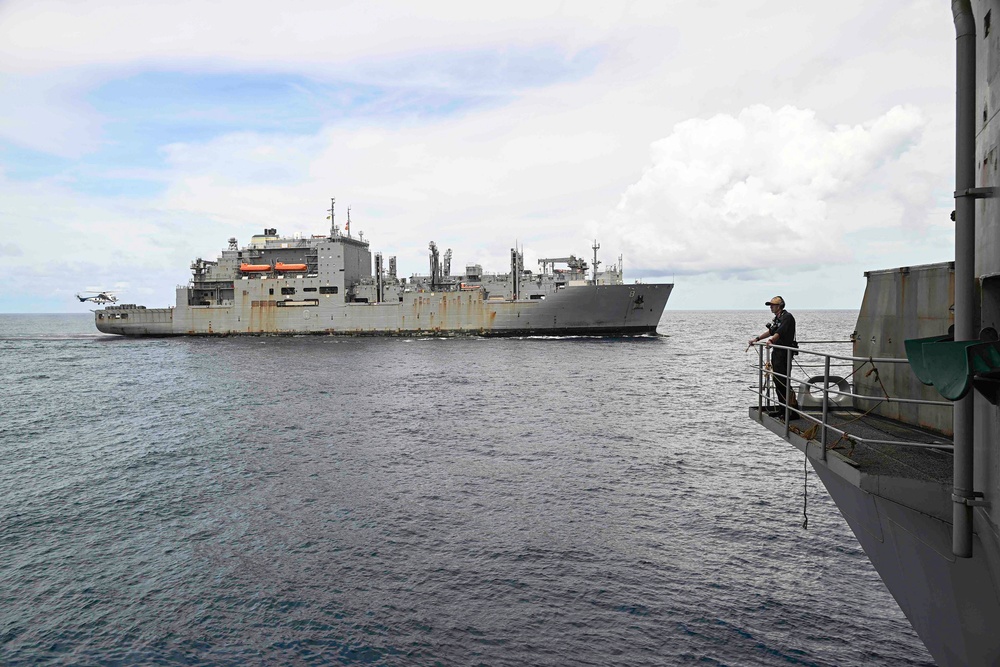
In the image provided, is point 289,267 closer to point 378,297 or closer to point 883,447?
point 378,297

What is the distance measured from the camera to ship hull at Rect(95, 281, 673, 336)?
60.6 m

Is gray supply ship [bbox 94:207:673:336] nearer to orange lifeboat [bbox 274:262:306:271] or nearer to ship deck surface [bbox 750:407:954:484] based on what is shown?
orange lifeboat [bbox 274:262:306:271]

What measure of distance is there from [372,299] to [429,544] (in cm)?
5701

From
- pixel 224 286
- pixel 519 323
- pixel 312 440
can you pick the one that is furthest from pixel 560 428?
pixel 224 286

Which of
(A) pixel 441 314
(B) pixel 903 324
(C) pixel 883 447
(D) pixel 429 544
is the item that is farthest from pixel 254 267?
(C) pixel 883 447

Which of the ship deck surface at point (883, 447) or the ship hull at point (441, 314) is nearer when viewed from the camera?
the ship deck surface at point (883, 447)

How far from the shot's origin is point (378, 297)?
2594 inches

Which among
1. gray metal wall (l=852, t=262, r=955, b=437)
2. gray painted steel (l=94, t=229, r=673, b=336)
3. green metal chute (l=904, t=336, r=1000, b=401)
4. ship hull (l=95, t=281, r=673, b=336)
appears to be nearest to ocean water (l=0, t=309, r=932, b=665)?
gray metal wall (l=852, t=262, r=955, b=437)

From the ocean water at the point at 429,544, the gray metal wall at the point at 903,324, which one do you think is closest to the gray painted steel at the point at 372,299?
the ocean water at the point at 429,544

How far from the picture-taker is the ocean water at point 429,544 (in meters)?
7.94

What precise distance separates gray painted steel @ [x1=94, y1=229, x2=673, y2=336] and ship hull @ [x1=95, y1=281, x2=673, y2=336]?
11 centimetres

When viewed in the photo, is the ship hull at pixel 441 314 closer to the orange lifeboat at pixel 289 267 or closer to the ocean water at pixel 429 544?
the orange lifeboat at pixel 289 267

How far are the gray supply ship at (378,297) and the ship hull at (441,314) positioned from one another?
0.12 m

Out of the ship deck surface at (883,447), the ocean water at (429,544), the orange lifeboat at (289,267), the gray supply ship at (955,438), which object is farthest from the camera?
the orange lifeboat at (289,267)
